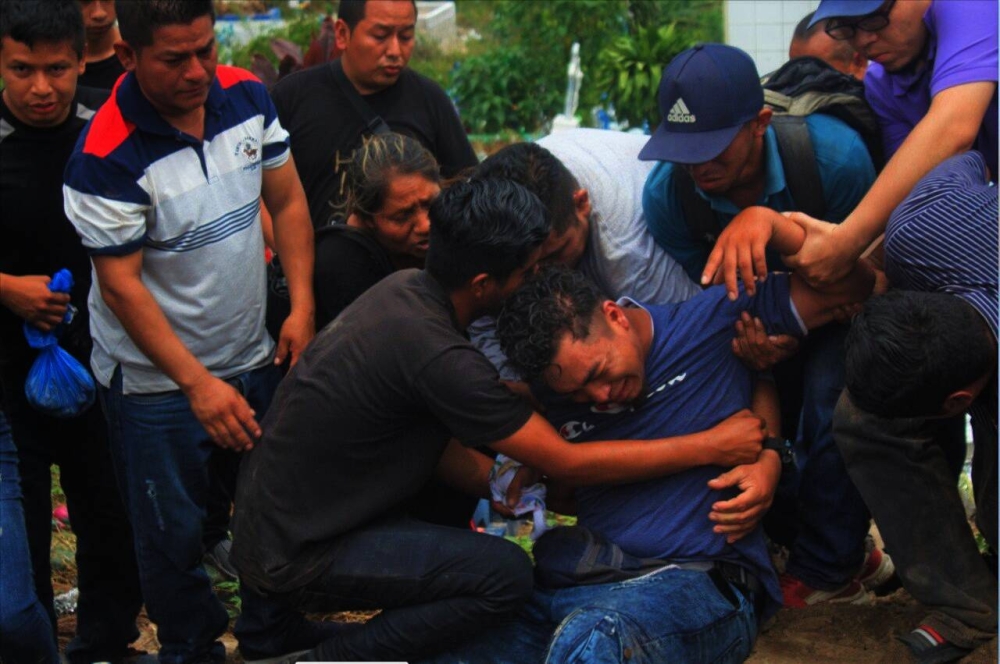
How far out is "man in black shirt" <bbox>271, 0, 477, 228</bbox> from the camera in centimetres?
453

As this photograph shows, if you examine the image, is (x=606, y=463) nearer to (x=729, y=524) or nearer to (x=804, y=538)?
(x=729, y=524)

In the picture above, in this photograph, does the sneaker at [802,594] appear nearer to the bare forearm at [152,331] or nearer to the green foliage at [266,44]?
the bare forearm at [152,331]

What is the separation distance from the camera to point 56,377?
12.3 ft

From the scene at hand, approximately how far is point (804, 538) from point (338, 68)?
2.32 meters

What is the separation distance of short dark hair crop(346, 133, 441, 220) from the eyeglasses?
1.25m

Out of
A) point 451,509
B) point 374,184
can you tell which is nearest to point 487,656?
point 451,509

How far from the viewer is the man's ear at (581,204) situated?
12.5ft

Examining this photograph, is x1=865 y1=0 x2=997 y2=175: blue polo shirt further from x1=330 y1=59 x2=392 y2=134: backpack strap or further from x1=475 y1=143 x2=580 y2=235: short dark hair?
x1=330 y1=59 x2=392 y2=134: backpack strap

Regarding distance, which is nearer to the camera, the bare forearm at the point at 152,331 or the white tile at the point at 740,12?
the bare forearm at the point at 152,331

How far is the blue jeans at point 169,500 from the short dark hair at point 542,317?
909 millimetres

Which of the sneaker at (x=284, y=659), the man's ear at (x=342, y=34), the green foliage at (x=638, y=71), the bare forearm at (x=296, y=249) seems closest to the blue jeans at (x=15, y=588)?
the sneaker at (x=284, y=659)

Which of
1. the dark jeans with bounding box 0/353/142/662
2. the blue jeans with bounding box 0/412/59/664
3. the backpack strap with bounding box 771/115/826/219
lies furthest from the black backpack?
the blue jeans with bounding box 0/412/59/664

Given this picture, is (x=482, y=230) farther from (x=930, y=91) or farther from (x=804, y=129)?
(x=930, y=91)

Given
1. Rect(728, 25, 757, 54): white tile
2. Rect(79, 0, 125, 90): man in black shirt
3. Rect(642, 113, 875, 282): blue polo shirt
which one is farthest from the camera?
Rect(728, 25, 757, 54): white tile
